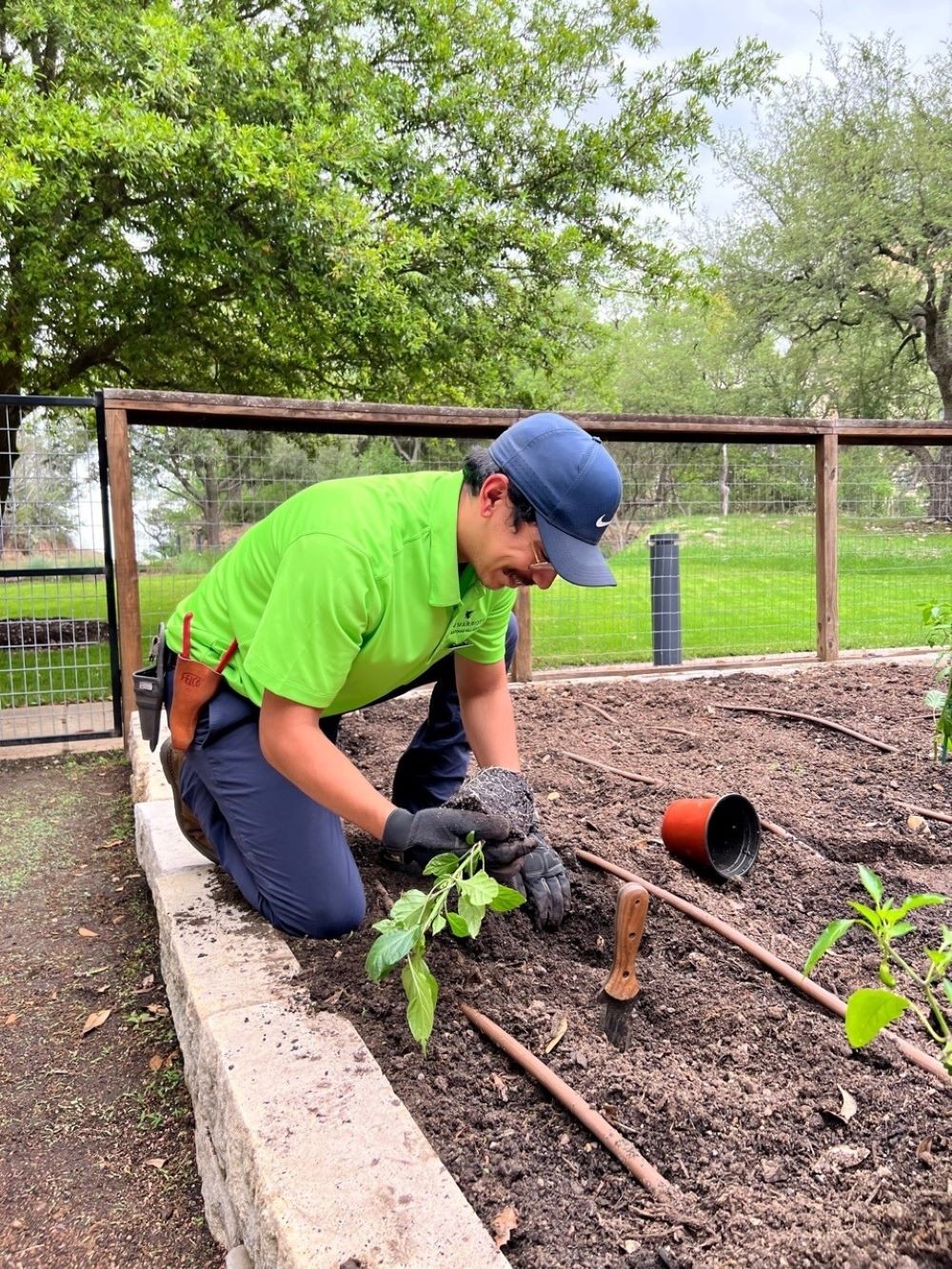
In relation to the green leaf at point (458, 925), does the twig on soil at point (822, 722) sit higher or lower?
lower

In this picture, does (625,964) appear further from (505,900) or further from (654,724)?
(654,724)

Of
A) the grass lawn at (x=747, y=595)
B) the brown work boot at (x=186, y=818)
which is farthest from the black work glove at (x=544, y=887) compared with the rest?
the grass lawn at (x=747, y=595)

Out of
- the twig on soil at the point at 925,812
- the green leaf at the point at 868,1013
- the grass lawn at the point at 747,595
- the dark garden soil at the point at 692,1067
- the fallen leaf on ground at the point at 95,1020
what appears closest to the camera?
the green leaf at the point at 868,1013

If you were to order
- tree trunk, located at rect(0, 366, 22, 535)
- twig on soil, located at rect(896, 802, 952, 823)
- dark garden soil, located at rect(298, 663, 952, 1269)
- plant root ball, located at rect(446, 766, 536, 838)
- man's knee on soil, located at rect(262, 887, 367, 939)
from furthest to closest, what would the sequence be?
tree trunk, located at rect(0, 366, 22, 535), twig on soil, located at rect(896, 802, 952, 823), man's knee on soil, located at rect(262, 887, 367, 939), plant root ball, located at rect(446, 766, 536, 838), dark garden soil, located at rect(298, 663, 952, 1269)

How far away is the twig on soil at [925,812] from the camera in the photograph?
2.97 meters

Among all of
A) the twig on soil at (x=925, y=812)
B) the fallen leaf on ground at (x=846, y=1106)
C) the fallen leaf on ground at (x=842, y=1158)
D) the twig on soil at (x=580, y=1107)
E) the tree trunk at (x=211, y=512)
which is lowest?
the fallen leaf on ground at (x=842, y=1158)

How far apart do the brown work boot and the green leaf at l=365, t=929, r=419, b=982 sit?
3.68ft

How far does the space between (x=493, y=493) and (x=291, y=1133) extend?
123 centimetres

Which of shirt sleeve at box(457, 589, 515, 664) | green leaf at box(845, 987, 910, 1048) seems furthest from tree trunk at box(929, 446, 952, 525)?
green leaf at box(845, 987, 910, 1048)

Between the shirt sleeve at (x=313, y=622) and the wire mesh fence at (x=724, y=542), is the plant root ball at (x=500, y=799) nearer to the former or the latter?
the shirt sleeve at (x=313, y=622)

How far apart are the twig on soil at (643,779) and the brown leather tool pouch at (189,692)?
168 cm

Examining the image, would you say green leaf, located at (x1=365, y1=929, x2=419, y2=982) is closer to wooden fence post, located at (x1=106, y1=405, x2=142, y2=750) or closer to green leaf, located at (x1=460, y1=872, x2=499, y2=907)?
green leaf, located at (x1=460, y1=872, x2=499, y2=907)

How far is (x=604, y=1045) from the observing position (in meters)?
1.70

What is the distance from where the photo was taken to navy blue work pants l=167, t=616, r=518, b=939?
211 centimetres
